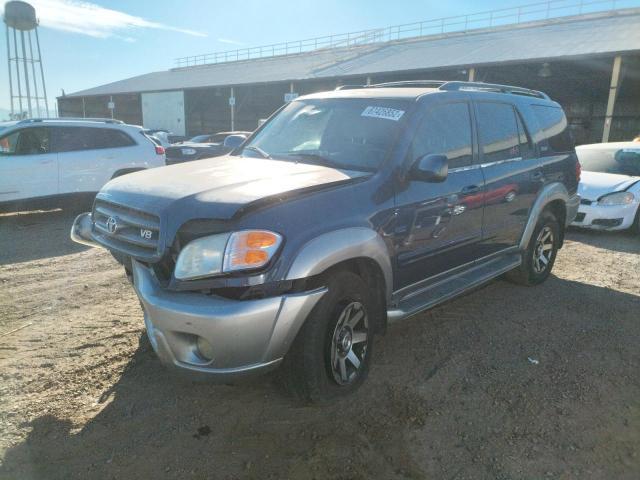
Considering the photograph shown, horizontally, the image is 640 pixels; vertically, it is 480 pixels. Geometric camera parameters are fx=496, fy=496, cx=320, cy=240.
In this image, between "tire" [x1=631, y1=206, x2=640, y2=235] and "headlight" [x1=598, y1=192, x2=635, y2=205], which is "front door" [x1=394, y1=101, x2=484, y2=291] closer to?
"headlight" [x1=598, y1=192, x2=635, y2=205]

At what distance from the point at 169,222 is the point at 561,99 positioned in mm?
31003

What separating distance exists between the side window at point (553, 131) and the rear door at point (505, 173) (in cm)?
37

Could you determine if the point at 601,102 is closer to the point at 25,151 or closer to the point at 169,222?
the point at 25,151

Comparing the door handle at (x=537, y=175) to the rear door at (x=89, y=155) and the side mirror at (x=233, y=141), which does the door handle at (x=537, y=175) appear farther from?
the rear door at (x=89, y=155)

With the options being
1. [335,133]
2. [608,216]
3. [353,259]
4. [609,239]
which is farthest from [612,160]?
[353,259]

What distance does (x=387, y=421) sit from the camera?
9.35ft

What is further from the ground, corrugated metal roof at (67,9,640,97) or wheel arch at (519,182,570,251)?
corrugated metal roof at (67,9,640,97)

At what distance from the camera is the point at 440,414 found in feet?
9.62

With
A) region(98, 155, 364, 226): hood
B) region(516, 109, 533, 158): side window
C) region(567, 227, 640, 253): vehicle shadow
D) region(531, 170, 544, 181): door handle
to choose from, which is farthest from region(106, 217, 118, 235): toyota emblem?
region(567, 227, 640, 253): vehicle shadow

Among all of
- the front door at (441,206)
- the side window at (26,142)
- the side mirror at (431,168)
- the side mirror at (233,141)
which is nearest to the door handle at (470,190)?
the front door at (441,206)

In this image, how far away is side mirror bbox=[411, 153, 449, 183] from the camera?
314 cm

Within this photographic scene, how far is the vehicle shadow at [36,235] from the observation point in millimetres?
6328

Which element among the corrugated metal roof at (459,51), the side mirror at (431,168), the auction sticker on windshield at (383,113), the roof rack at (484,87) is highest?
the corrugated metal roof at (459,51)

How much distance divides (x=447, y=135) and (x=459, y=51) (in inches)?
922
